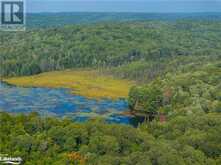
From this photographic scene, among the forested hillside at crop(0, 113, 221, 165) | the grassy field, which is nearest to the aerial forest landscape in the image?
the forested hillside at crop(0, 113, 221, 165)

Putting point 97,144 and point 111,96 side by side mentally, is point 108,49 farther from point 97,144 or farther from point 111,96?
point 97,144

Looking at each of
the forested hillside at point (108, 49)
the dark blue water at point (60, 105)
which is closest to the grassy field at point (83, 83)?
the dark blue water at point (60, 105)

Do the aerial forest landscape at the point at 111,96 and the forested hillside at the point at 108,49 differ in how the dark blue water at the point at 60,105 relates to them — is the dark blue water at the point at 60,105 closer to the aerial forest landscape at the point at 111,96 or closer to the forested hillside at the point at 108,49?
the aerial forest landscape at the point at 111,96

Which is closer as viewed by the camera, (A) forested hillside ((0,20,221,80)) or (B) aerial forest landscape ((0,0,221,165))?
(B) aerial forest landscape ((0,0,221,165))

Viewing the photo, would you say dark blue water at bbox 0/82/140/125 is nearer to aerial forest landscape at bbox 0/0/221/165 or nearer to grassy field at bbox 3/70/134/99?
aerial forest landscape at bbox 0/0/221/165

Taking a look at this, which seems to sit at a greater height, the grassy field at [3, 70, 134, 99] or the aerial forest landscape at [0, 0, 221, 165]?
the aerial forest landscape at [0, 0, 221, 165]

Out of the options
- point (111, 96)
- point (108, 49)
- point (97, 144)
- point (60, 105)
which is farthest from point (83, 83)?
point (97, 144)

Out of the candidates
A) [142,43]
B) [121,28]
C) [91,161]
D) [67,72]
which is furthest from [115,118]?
[121,28]
